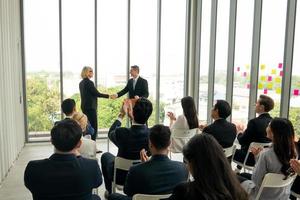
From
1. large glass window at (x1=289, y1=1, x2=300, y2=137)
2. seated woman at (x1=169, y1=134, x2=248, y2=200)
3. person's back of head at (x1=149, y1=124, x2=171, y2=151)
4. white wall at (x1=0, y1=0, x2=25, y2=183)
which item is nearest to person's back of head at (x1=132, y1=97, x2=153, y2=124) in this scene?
person's back of head at (x1=149, y1=124, x2=171, y2=151)

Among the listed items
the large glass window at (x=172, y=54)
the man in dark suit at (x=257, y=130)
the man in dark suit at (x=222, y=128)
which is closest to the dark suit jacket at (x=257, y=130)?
the man in dark suit at (x=257, y=130)

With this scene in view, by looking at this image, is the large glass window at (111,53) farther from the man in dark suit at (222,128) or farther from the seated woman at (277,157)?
the seated woman at (277,157)

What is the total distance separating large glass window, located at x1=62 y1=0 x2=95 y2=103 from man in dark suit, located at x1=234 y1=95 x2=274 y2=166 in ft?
13.5

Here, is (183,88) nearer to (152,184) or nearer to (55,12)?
(55,12)

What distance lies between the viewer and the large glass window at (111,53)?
23.3 ft

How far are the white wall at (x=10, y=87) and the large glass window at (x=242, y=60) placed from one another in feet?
13.6

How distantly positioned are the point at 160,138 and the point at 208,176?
903 millimetres

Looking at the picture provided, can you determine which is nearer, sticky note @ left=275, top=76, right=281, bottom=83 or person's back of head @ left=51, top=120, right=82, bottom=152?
person's back of head @ left=51, top=120, right=82, bottom=152

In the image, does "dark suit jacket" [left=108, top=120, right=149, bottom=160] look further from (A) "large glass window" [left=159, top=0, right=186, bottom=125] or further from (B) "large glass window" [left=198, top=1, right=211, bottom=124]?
(A) "large glass window" [left=159, top=0, right=186, bottom=125]

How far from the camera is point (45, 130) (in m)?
7.03

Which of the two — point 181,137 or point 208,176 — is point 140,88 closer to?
point 181,137

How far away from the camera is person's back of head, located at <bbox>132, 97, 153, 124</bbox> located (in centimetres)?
325

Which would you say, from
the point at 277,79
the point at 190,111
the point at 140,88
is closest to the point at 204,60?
the point at 140,88

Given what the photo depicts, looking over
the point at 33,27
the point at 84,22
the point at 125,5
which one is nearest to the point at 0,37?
the point at 33,27
